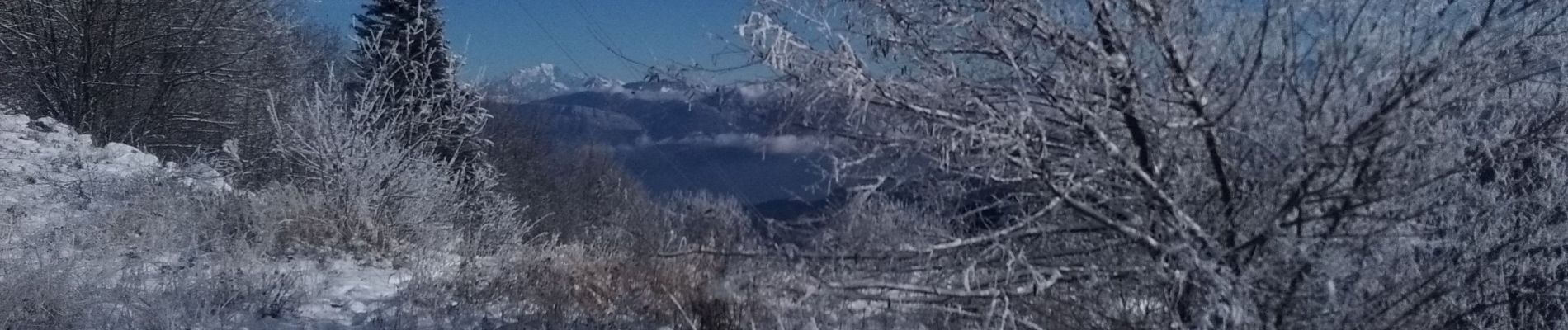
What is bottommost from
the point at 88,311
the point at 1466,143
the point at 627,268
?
the point at 88,311

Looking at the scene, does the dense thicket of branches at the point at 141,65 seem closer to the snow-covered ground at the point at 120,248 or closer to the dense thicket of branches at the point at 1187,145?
the snow-covered ground at the point at 120,248

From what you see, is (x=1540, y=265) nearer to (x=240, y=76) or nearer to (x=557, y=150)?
(x=240, y=76)

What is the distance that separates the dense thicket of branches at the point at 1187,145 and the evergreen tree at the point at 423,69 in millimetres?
11248

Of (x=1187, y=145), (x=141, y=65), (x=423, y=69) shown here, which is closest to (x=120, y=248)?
(x=1187, y=145)

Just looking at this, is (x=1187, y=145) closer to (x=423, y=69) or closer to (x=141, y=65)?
(x=423, y=69)

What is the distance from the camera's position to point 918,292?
5.32 meters

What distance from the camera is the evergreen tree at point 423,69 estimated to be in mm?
16828

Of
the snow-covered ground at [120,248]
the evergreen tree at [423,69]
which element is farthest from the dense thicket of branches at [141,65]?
the snow-covered ground at [120,248]

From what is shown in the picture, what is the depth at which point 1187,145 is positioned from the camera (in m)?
5.12

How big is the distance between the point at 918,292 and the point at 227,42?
764 inches

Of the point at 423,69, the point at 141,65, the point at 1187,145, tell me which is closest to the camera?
the point at 1187,145

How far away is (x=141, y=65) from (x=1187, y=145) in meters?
19.8

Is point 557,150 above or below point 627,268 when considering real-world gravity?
above

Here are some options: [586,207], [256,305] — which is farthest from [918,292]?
[586,207]
